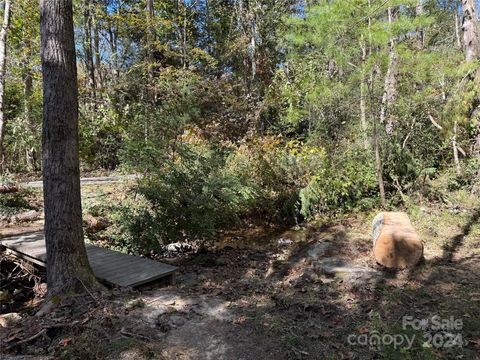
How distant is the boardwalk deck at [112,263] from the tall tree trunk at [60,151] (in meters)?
0.73

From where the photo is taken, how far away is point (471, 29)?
7.46 metres

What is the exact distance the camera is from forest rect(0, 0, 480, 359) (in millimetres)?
3170

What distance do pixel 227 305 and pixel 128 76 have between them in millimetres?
13663

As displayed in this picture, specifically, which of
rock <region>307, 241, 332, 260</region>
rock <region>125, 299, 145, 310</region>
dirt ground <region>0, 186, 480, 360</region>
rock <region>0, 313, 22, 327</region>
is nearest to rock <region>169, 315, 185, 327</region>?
dirt ground <region>0, 186, 480, 360</region>

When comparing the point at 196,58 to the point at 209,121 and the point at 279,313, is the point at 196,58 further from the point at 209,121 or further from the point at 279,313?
the point at 279,313

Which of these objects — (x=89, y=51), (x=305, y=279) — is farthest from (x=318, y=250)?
(x=89, y=51)

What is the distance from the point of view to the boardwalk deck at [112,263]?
4543mm

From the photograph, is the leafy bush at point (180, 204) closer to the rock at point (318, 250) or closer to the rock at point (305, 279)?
the rock at point (318, 250)

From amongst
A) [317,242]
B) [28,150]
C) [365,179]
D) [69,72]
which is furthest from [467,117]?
[28,150]

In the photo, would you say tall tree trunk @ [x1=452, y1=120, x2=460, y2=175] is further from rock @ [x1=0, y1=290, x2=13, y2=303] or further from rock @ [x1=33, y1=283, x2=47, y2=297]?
rock @ [x1=0, y1=290, x2=13, y2=303]

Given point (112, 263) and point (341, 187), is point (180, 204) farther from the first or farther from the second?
point (341, 187)

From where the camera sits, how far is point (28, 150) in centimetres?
1580

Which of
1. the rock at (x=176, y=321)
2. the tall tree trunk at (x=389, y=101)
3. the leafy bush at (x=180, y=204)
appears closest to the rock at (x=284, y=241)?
the leafy bush at (x=180, y=204)

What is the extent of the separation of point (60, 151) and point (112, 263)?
82.5 inches
